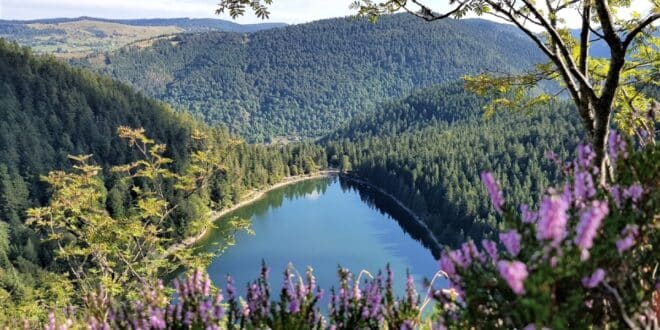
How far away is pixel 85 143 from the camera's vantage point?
9931cm

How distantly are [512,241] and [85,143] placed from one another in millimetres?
107239

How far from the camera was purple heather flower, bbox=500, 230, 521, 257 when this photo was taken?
6.71ft

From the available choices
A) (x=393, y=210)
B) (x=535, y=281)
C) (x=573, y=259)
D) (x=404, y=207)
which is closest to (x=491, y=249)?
(x=573, y=259)

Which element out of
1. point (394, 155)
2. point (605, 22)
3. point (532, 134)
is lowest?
point (394, 155)

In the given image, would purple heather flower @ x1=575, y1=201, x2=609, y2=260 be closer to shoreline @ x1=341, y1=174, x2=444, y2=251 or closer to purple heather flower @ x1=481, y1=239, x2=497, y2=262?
purple heather flower @ x1=481, y1=239, x2=497, y2=262

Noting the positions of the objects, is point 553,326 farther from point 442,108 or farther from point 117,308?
point 442,108

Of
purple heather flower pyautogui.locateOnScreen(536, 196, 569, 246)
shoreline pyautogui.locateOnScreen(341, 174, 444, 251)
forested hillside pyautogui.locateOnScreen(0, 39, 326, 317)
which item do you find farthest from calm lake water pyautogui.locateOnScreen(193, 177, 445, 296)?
purple heather flower pyautogui.locateOnScreen(536, 196, 569, 246)

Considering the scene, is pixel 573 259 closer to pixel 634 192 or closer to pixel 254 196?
pixel 634 192

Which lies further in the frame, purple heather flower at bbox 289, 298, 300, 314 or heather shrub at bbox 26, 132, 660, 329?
purple heather flower at bbox 289, 298, 300, 314

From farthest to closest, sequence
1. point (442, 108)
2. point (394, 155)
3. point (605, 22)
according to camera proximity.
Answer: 1. point (442, 108)
2. point (394, 155)
3. point (605, 22)

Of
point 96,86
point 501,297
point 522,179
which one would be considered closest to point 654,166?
point 501,297

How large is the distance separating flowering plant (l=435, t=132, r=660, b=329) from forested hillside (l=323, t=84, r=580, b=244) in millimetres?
65658

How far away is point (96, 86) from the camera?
116062 millimetres

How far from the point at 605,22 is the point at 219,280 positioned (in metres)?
54.5
